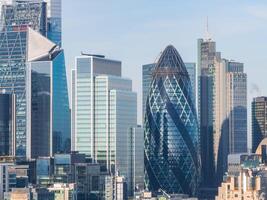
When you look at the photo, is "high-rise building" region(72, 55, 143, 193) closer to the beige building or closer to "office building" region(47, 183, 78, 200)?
"office building" region(47, 183, 78, 200)

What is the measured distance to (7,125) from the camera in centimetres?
19150

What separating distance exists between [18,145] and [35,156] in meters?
3.39

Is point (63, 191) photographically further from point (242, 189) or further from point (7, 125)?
point (7, 125)

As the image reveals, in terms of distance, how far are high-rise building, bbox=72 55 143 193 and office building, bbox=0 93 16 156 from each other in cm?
1039

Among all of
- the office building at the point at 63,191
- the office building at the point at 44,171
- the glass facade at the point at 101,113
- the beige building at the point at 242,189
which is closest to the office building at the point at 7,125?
the glass facade at the point at 101,113

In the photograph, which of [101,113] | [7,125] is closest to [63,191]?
[7,125]

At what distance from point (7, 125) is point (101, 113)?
1487 centimetres

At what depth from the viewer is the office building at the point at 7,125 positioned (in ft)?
622

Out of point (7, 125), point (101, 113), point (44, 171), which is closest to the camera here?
point (44, 171)

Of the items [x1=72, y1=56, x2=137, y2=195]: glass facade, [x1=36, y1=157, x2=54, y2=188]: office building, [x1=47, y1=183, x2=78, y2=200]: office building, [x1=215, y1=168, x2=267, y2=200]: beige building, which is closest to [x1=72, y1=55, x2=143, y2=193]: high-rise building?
[x1=72, y1=56, x2=137, y2=195]: glass facade

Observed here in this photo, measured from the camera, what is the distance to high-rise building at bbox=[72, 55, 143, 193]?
634ft

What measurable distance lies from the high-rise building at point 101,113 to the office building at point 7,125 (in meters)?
10.4

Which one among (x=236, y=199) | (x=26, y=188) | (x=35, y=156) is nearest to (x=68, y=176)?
(x=26, y=188)

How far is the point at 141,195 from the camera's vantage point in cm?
17000
